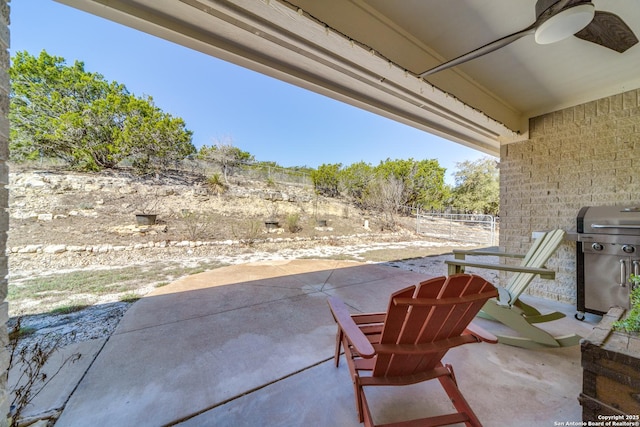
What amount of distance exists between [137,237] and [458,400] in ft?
23.2

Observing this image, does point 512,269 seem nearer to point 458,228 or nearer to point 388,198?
point 388,198

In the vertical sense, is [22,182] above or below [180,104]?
below

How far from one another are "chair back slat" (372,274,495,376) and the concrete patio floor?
1.13ft

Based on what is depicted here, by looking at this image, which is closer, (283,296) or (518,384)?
(518,384)

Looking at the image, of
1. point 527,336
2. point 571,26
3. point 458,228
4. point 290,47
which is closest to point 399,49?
point 290,47

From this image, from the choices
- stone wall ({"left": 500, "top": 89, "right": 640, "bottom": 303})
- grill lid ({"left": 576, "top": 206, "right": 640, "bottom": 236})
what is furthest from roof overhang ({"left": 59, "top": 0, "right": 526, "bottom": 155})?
grill lid ({"left": 576, "top": 206, "right": 640, "bottom": 236})

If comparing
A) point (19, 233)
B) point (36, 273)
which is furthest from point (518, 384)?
point (19, 233)

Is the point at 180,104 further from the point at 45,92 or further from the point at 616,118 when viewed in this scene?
the point at 616,118

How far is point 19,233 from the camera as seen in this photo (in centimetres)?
494

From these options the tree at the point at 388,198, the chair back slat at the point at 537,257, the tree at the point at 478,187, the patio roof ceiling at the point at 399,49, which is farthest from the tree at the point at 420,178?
the chair back slat at the point at 537,257

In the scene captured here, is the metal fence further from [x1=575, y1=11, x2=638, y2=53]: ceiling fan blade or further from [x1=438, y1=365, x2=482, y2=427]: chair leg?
[x1=438, y1=365, x2=482, y2=427]: chair leg

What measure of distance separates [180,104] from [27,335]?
906cm

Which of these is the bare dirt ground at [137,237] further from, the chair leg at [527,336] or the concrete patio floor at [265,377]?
the chair leg at [527,336]

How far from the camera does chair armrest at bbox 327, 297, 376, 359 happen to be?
1063 millimetres
